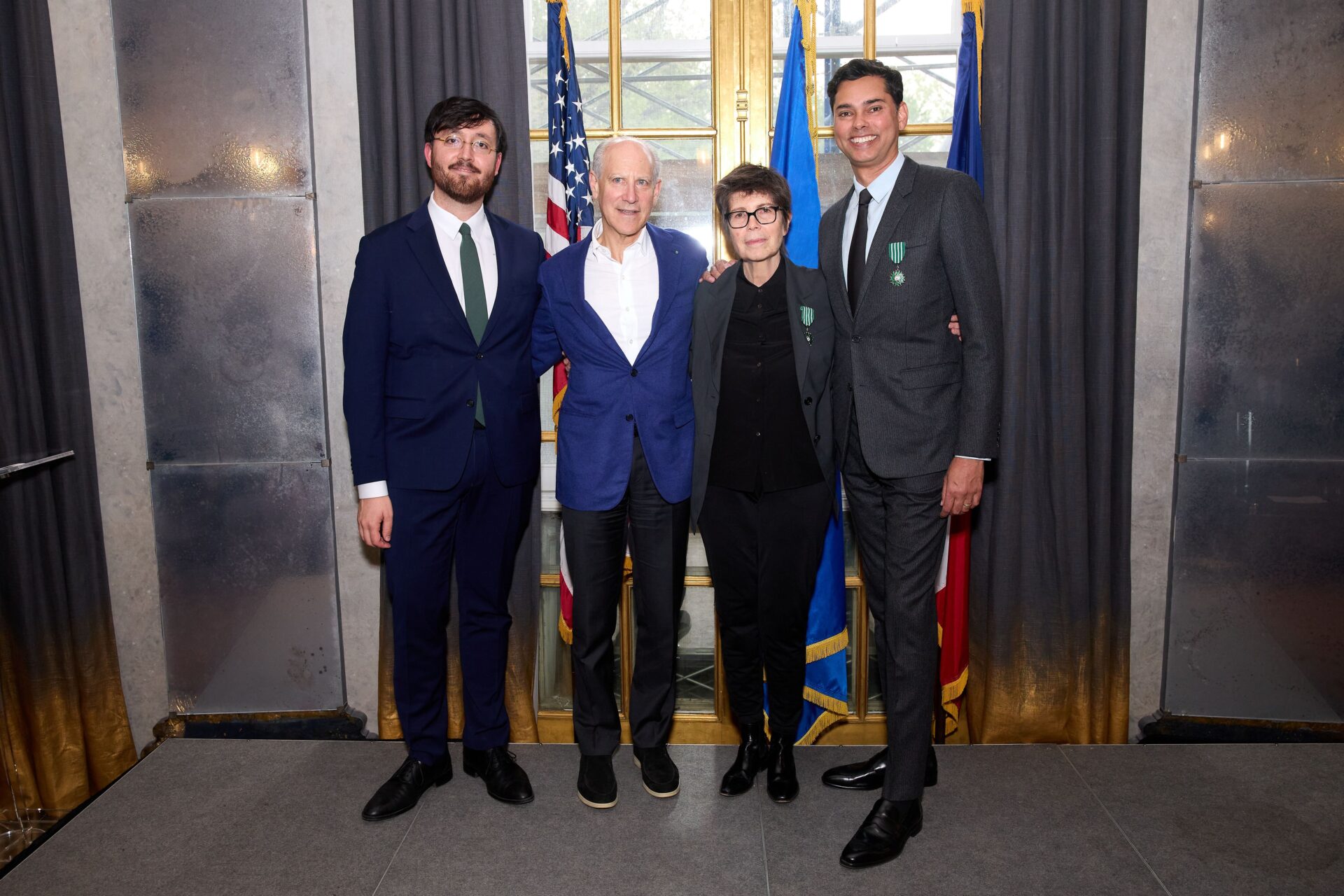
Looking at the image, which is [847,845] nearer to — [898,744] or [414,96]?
[898,744]

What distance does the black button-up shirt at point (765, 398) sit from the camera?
216 centimetres

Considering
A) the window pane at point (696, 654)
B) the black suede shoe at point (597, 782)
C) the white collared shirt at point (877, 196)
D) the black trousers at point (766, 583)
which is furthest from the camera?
the window pane at point (696, 654)

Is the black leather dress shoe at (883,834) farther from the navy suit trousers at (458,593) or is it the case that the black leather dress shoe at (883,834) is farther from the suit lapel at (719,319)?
the suit lapel at (719,319)

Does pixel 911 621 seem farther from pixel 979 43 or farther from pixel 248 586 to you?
pixel 248 586

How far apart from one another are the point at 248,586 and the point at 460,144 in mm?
1734

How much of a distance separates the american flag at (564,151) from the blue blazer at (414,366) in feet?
1.37

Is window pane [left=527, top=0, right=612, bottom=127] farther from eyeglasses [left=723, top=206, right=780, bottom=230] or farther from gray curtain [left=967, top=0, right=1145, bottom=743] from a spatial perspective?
gray curtain [left=967, top=0, right=1145, bottom=743]

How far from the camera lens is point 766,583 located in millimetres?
2244

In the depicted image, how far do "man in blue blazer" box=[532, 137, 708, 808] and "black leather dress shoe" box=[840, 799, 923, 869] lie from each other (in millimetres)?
518

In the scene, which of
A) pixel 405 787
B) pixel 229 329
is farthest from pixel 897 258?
pixel 229 329

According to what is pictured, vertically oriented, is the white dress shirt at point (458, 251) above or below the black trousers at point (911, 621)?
above

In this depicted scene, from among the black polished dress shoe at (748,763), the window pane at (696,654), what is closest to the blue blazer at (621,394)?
the black polished dress shoe at (748,763)

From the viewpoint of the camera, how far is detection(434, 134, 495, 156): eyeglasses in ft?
7.32

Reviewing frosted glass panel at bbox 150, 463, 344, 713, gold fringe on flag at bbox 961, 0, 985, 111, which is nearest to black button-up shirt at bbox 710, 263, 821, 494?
gold fringe on flag at bbox 961, 0, 985, 111
